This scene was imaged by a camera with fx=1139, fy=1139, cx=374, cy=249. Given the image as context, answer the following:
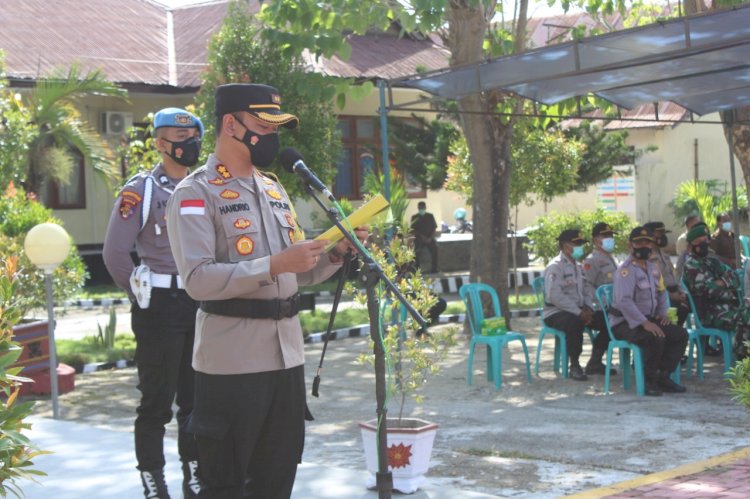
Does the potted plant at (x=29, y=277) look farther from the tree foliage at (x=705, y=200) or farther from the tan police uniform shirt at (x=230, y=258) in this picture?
the tree foliage at (x=705, y=200)

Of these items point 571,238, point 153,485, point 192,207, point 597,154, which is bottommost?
point 153,485

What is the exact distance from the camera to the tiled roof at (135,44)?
2255 centimetres

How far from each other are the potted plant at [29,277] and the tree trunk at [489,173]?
4.86m

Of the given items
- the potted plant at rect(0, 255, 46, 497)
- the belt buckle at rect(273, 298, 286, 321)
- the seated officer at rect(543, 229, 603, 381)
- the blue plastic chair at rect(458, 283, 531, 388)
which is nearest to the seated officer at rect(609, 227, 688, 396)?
the seated officer at rect(543, 229, 603, 381)

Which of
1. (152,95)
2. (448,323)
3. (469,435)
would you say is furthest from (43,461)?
(152,95)

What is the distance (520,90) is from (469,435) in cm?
433

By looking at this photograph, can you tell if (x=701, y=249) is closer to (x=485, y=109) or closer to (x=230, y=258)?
(x=485, y=109)

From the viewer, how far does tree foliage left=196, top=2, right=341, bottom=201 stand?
1831 cm

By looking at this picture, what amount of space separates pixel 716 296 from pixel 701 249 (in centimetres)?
60

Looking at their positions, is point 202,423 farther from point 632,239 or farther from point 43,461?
point 632,239

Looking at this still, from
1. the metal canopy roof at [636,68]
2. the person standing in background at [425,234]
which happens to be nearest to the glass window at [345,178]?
the person standing in background at [425,234]

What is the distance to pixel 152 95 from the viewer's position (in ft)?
77.4

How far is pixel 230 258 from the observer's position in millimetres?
Answer: 4230

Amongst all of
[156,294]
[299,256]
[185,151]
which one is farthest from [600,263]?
[299,256]
